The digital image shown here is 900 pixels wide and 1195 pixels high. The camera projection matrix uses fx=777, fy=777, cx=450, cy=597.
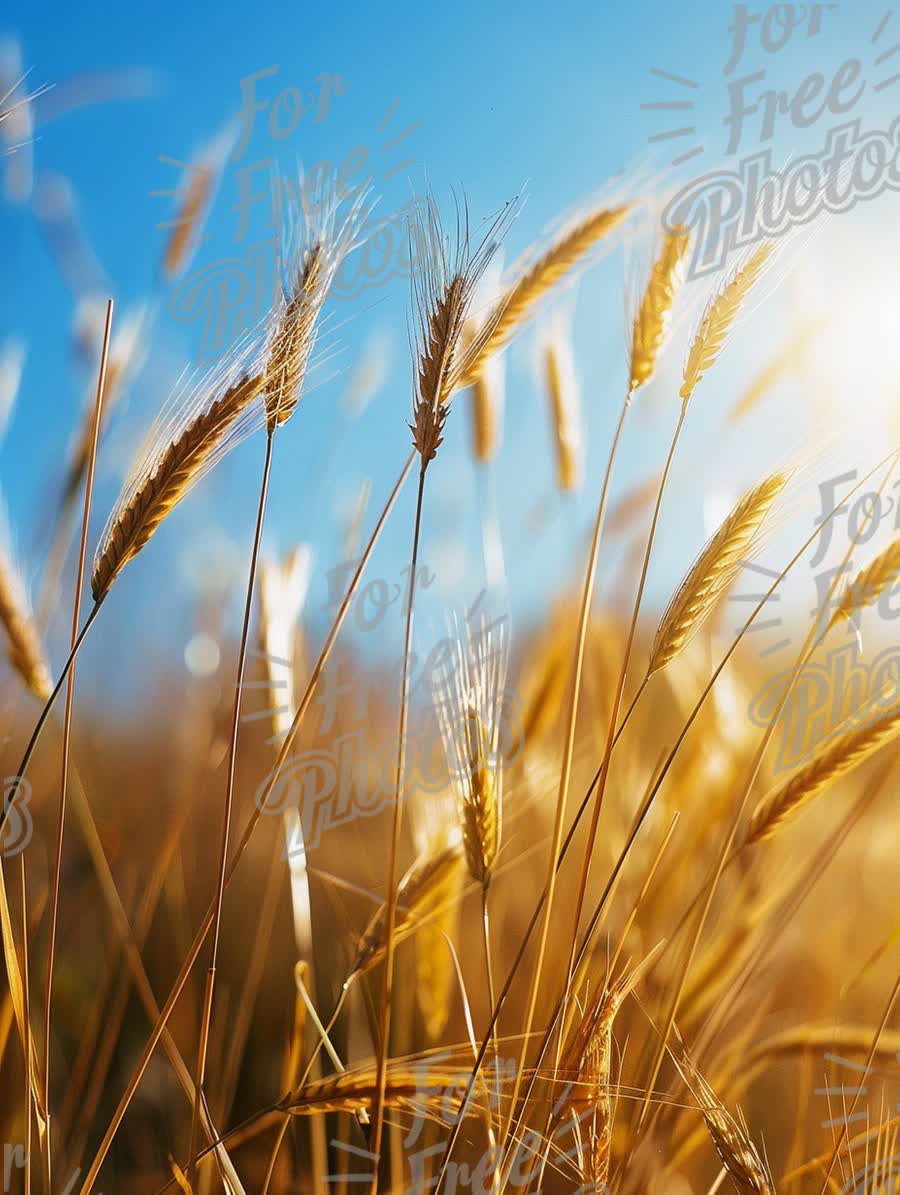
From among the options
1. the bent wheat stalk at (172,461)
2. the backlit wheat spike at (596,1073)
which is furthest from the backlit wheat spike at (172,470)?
the backlit wheat spike at (596,1073)

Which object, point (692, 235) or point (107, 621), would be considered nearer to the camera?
point (692, 235)

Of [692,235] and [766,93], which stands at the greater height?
→ [766,93]

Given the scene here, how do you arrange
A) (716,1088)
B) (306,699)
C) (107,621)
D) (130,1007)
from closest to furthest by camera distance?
(306,699) → (716,1088) → (130,1007) → (107,621)

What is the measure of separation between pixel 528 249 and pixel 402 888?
54 cm

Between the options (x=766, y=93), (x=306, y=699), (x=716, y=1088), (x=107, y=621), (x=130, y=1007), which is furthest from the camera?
(x=107, y=621)

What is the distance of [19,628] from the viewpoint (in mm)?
591

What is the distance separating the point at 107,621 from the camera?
3.35 feet

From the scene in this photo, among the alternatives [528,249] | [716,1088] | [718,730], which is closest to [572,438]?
[528,249]

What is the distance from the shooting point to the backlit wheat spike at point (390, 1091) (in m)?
0.44

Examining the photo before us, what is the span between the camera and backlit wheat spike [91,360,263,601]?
48cm

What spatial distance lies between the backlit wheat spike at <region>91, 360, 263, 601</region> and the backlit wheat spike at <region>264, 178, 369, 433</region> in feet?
0.09

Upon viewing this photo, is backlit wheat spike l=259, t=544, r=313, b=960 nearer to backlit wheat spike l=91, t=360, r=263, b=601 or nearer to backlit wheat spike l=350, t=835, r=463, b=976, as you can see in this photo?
backlit wheat spike l=350, t=835, r=463, b=976

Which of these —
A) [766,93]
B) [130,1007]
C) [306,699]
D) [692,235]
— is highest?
[766,93]

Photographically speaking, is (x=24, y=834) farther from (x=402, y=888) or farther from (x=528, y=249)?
(x=528, y=249)
